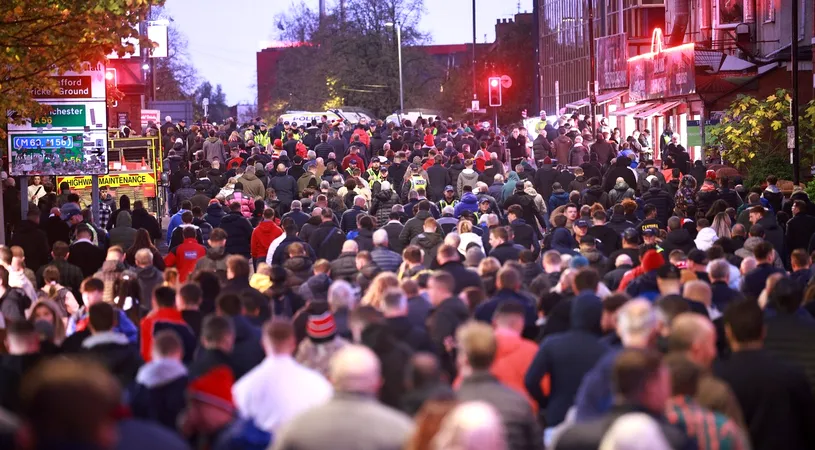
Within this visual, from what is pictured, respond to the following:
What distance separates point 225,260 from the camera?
637 inches

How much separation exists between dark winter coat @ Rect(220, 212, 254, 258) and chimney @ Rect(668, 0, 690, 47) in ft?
114

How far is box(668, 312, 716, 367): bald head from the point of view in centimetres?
779

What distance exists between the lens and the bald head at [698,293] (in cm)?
1105

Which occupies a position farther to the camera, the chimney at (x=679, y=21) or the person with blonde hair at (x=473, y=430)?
the chimney at (x=679, y=21)

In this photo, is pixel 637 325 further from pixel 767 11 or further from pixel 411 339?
pixel 767 11

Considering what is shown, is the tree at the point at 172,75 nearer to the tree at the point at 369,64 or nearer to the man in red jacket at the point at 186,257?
the tree at the point at 369,64

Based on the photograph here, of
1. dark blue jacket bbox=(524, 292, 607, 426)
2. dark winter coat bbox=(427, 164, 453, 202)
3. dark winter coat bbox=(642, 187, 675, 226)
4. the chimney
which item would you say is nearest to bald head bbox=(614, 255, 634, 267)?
dark blue jacket bbox=(524, 292, 607, 426)

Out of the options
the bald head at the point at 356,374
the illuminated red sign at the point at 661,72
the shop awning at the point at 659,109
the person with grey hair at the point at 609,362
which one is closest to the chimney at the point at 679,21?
the illuminated red sign at the point at 661,72

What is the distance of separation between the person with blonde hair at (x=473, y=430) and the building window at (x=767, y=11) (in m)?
39.2

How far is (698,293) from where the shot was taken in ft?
36.3

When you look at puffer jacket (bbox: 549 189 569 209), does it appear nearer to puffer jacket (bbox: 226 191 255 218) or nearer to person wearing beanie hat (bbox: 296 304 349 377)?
puffer jacket (bbox: 226 191 255 218)

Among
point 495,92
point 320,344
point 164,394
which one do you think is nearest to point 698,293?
point 320,344

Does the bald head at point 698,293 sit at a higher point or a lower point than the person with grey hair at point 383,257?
higher

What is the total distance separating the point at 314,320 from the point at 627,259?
5.40m
